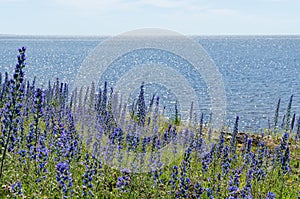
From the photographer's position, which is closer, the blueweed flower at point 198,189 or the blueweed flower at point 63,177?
the blueweed flower at point 63,177

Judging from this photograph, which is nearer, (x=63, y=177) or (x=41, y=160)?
(x=63, y=177)

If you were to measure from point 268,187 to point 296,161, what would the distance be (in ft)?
10.6

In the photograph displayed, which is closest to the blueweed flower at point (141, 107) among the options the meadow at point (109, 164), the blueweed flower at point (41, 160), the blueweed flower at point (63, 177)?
the meadow at point (109, 164)

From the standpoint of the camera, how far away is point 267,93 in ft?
107

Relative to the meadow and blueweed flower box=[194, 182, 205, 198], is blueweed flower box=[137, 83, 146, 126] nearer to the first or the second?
the meadow

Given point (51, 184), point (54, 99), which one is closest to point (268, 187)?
point (51, 184)

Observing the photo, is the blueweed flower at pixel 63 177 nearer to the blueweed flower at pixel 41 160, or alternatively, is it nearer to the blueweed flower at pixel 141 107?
the blueweed flower at pixel 41 160

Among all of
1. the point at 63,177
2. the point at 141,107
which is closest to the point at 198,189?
the point at 63,177

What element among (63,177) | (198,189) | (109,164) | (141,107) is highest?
(141,107)

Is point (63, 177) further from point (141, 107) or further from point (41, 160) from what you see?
point (141, 107)

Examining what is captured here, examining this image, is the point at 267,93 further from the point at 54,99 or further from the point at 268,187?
the point at 268,187

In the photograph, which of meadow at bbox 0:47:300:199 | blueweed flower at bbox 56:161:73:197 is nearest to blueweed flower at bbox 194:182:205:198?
meadow at bbox 0:47:300:199

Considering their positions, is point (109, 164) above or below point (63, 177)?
below

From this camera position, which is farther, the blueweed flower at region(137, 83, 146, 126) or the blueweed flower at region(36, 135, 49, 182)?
the blueweed flower at region(137, 83, 146, 126)
